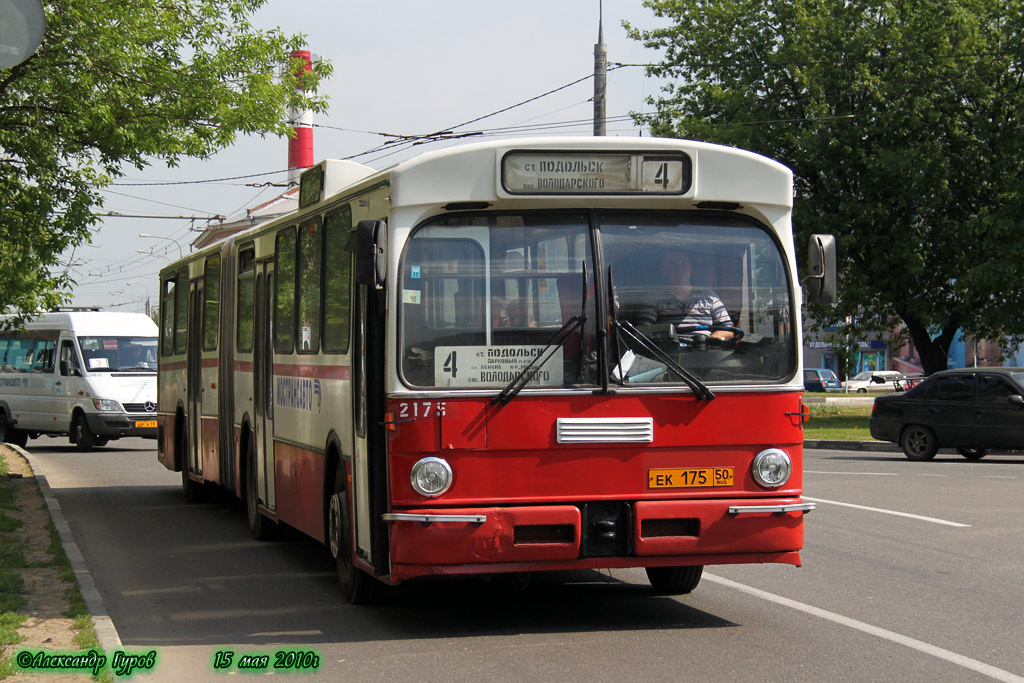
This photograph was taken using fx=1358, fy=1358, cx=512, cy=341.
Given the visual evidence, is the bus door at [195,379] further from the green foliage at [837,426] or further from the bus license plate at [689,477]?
the green foliage at [837,426]

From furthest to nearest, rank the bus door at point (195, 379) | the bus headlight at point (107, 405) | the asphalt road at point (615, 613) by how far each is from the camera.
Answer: the bus headlight at point (107, 405) < the bus door at point (195, 379) < the asphalt road at point (615, 613)

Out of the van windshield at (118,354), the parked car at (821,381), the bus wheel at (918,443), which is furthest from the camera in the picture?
the parked car at (821,381)

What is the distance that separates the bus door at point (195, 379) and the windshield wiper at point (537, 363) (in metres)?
8.86

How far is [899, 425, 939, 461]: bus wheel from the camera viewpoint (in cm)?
2372

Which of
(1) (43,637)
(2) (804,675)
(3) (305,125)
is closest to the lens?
(2) (804,675)

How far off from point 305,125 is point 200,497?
42.5 m

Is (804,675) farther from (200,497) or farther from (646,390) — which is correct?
(200,497)

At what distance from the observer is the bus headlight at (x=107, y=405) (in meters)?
28.6

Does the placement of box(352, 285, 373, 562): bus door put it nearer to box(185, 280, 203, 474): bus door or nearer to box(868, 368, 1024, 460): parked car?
box(185, 280, 203, 474): bus door

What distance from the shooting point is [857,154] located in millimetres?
35562

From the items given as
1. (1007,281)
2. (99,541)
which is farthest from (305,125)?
(99,541)

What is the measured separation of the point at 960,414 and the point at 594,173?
16903 millimetres

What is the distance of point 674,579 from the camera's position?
9.32 m

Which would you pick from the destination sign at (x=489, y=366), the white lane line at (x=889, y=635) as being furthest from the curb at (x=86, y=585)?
the white lane line at (x=889, y=635)
